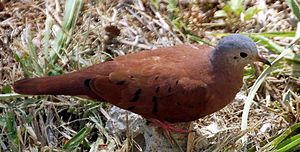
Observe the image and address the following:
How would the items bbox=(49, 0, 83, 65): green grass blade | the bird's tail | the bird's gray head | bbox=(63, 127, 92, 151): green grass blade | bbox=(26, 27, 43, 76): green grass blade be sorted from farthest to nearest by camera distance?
bbox=(49, 0, 83, 65): green grass blade → bbox=(26, 27, 43, 76): green grass blade → bbox=(63, 127, 92, 151): green grass blade → the bird's tail → the bird's gray head

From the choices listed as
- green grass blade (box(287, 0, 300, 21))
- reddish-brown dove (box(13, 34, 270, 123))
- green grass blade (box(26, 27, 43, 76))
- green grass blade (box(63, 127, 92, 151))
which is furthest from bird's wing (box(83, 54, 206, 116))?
green grass blade (box(287, 0, 300, 21))

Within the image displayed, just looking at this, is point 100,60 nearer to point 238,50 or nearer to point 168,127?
point 168,127

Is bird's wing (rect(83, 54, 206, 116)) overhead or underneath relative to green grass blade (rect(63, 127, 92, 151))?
overhead

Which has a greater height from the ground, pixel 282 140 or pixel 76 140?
pixel 76 140

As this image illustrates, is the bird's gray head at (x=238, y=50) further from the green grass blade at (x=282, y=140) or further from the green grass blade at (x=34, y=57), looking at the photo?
the green grass blade at (x=34, y=57)

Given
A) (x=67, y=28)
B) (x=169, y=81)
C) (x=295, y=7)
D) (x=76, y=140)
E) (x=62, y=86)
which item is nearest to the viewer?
(x=169, y=81)

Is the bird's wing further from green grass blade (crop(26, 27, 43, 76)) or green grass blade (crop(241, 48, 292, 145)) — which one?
green grass blade (crop(26, 27, 43, 76))

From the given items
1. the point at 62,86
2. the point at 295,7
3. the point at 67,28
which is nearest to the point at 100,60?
the point at 67,28
